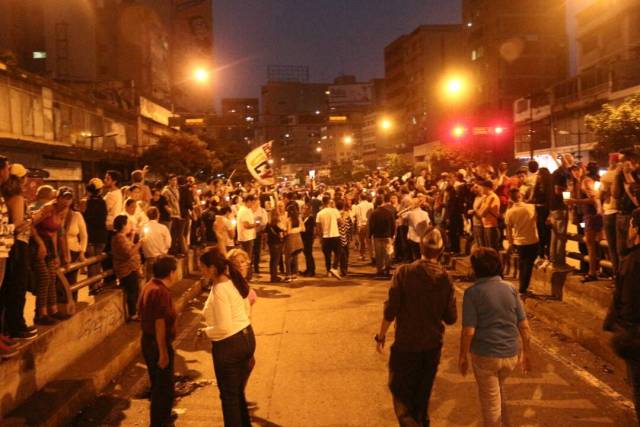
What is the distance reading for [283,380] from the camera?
703cm

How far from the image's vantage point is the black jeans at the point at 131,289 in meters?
9.05

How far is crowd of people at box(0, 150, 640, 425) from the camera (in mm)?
4914

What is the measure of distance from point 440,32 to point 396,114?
20136mm

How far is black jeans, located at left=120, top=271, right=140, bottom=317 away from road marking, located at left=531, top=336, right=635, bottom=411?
5719 mm

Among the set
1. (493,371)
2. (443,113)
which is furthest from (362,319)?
(443,113)

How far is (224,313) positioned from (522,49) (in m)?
70.2

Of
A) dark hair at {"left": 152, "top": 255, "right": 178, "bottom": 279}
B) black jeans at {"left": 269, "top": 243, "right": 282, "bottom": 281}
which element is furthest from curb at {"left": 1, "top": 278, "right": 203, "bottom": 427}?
black jeans at {"left": 269, "top": 243, "right": 282, "bottom": 281}

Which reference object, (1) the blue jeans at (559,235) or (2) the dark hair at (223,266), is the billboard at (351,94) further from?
(2) the dark hair at (223,266)

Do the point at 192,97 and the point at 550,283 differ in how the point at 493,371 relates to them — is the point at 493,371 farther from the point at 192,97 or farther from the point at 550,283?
the point at 192,97

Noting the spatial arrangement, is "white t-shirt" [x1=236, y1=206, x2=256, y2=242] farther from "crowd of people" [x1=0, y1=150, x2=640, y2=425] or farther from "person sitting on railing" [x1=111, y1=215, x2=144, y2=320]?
"person sitting on railing" [x1=111, y1=215, x2=144, y2=320]

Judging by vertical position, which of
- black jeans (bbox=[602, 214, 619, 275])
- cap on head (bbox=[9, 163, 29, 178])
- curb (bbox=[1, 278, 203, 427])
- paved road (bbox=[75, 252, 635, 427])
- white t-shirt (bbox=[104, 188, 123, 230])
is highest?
cap on head (bbox=[9, 163, 29, 178])

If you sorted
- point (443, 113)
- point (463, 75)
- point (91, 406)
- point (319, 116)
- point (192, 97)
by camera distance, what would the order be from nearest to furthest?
point (91, 406), point (319, 116), point (463, 75), point (443, 113), point (192, 97)

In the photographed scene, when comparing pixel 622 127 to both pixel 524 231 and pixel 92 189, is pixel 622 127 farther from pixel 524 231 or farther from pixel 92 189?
pixel 92 189

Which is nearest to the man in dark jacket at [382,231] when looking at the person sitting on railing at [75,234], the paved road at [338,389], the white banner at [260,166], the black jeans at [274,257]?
the black jeans at [274,257]
